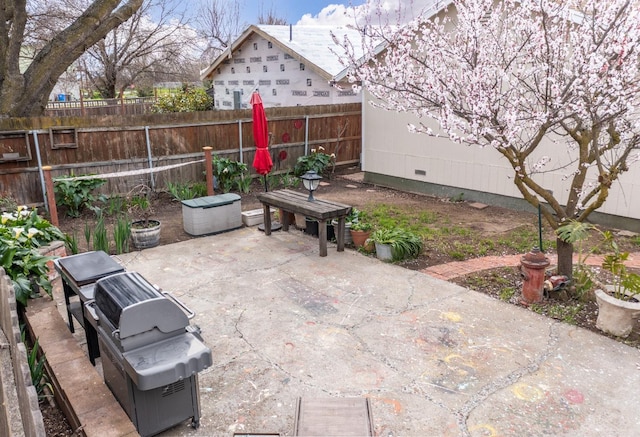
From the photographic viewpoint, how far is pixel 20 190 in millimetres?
8094

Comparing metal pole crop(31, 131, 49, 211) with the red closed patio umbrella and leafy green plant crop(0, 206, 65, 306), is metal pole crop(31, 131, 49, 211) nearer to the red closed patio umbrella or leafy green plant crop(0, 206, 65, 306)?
leafy green plant crop(0, 206, 65, 306)

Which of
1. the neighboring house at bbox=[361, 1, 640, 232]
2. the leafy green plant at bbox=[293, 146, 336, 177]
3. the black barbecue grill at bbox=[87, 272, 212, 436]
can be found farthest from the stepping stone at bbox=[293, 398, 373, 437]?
the leafy green plant at bbox=[293, 146, 336, 177]

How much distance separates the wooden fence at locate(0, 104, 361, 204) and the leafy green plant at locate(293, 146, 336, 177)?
355 millimetres

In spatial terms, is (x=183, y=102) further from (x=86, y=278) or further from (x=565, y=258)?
(x=565, y=258)

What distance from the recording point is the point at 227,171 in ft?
32.4

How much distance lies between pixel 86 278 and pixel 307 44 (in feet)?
39.3

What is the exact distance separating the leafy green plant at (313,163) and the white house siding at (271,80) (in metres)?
2.37

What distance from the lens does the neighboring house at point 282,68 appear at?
13.2 m

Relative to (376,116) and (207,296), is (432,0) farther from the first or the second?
(207,296)

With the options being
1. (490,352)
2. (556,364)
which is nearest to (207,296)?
(490,352)

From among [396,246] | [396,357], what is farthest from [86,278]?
[396,246]

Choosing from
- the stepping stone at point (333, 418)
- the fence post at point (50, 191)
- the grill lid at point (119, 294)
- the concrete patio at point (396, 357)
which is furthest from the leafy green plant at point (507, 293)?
the fence post at point (50, 191)

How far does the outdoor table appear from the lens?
11.8ft

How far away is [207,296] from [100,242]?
184 cm
